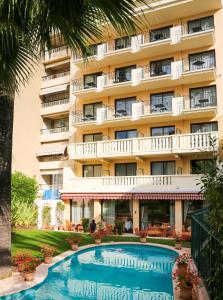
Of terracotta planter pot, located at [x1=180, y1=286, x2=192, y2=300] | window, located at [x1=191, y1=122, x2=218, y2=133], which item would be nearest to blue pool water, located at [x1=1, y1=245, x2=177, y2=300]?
terracotta planter pot, located at [x1=180, y1=286, x2=192, y2=300]

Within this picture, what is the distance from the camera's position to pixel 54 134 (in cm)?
4047

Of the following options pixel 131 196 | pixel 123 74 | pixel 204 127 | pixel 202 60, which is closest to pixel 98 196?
pixel 131 196

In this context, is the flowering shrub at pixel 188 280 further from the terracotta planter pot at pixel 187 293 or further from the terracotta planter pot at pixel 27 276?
the terracotta planter pot at pixel 27 276

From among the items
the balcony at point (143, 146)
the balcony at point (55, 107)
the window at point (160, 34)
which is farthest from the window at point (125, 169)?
the window at point (160, 34)

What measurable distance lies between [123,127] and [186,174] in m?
7.65

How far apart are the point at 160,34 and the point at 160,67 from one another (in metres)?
3.06

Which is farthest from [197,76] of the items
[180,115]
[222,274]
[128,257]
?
[222,274]

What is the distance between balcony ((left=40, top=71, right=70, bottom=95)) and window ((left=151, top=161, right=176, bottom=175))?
14034 millimetres

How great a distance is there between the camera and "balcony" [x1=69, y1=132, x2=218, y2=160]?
28.6 m

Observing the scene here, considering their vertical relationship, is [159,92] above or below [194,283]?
above

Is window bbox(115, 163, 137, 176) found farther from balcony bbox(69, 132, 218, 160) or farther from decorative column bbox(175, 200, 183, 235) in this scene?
decorative column bbox(175, 200, 183, 235)

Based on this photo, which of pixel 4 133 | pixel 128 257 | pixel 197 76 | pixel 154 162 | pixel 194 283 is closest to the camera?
pixel 194 283

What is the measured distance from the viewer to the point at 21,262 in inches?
564

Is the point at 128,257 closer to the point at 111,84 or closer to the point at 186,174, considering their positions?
the point at 186,174
